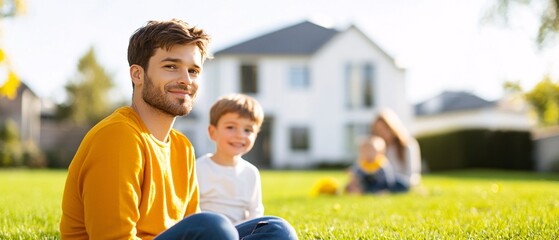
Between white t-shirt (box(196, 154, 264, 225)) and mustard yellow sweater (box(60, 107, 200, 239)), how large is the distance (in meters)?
1.58

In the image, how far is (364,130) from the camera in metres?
33.0

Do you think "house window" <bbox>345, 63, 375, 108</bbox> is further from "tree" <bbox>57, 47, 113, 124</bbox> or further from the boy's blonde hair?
the boy's blonde hair

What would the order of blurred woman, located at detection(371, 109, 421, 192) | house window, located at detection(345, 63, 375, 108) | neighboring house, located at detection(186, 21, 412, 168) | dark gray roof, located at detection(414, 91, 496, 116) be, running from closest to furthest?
1. blurred woman, located at detection(371, 109, 421, 192)
2. neighboring house, located at detection(186, 21, 412, 168)
3. house window, located at detection(345, 63, 375, 108)
4. dark gray roof, located at detection(414, 91, 496, 116)

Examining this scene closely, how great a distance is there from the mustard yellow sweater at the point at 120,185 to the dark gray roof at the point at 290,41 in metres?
29.3

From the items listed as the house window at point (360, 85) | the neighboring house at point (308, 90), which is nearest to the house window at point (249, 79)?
the neighboring house at point (308, 90)

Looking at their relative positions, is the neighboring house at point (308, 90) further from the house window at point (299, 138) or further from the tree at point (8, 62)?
the tree at point (8, 62)

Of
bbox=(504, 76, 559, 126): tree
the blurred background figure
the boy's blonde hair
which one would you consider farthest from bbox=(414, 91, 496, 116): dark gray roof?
the boy's blonde hair

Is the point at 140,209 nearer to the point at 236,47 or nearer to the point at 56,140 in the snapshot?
the point at 236,47

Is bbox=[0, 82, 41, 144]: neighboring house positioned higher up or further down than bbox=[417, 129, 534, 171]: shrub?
higher up

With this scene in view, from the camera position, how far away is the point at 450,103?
166 ft

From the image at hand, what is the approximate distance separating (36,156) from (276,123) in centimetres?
1191

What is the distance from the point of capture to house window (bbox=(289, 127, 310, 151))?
32.4 meters

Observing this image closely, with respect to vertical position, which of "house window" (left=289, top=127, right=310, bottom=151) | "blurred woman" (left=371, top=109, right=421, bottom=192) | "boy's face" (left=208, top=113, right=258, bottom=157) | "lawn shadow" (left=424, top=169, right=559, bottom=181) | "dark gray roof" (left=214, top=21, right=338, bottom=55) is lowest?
"lawn shadow" (left=424, top=169, right=559, bottom=181)

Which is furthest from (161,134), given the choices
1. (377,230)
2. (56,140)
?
(56,140)
